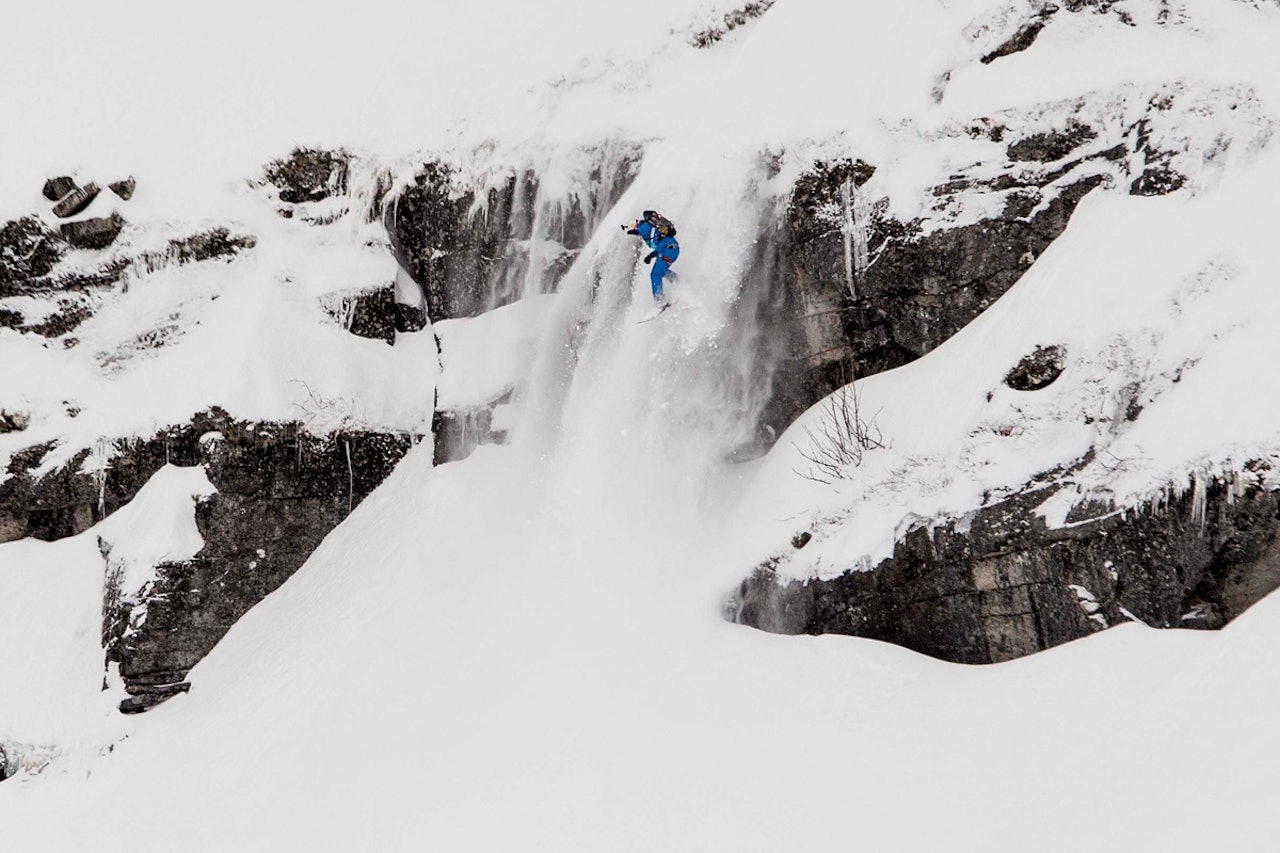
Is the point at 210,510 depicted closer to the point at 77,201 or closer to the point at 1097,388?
the point at 77,201

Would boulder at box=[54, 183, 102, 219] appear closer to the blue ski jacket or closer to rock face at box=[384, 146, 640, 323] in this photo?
rock face at box=[384, 146, 640, 323]

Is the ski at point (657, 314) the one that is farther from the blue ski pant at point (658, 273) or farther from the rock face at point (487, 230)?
the rock face at point (487, 230)

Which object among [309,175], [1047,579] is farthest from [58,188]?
[1047,579]

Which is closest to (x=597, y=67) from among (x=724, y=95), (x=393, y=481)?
(x=724, y=95)

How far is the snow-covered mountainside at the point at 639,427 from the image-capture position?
32.1ft

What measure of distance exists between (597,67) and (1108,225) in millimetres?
7775

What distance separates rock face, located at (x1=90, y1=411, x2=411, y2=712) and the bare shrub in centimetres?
625

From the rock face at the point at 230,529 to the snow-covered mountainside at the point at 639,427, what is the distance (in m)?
0.05

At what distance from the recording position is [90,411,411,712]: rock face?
47.6ft

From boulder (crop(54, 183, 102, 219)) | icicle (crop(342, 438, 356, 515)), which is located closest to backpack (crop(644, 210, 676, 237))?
icicle (crop(342, 438, 356, 515))

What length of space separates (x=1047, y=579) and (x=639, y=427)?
5.49m

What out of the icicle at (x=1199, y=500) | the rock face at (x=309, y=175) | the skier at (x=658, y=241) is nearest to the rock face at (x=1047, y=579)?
the icicle at (x=1199, y=500)

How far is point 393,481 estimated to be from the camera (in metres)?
15.6

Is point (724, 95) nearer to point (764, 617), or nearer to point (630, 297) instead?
point (630, 297)
